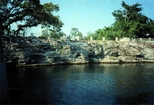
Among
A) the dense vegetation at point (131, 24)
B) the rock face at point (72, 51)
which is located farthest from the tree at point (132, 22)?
the rock face at point (72, 51)

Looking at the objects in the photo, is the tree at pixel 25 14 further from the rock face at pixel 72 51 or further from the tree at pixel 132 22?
the tree at pixel 132 22

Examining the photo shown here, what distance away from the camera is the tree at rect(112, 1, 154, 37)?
69.4 m

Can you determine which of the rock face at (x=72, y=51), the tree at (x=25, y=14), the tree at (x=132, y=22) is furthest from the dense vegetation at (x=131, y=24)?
the tree at (x=25, y=14)

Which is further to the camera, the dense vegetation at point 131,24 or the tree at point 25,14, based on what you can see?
the dense vegetation at point 131,24

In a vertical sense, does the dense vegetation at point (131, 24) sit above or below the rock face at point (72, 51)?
above

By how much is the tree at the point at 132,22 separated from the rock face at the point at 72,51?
669 cm

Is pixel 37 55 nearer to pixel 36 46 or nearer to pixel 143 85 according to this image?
pixel 36 46

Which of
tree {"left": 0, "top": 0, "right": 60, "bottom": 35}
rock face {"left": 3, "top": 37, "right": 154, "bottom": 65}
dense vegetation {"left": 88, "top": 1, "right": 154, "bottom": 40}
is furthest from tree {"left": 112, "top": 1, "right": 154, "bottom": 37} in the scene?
tree {"left": 0, "top": 0, "right": 60, "bottom": 35}

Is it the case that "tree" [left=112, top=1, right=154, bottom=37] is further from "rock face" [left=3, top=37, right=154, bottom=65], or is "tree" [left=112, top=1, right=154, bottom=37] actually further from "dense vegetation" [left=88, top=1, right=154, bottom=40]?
"rock face" [left=3, top=37, right=154, bottom=65]

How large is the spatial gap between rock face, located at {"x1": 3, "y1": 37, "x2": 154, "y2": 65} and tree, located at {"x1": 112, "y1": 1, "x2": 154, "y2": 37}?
6.69 meters

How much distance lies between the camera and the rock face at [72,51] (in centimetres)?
4875

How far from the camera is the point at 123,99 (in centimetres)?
2000

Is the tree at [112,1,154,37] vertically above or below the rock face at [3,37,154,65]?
above

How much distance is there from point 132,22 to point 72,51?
2849cm
